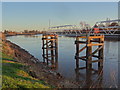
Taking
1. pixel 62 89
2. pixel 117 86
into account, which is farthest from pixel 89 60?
pixel 62 89

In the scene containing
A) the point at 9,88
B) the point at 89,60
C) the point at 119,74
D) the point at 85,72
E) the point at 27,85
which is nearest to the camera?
the point at 9,88

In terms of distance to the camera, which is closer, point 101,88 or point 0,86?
point 0,86

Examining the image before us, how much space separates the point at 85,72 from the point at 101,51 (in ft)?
9.55

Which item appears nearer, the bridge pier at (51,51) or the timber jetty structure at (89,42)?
the timber jetty structure at (89,42)

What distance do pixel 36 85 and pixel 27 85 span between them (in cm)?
39

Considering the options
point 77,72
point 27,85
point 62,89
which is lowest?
point 77,72

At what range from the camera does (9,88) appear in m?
4.93

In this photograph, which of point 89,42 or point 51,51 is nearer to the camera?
A: point 89,42

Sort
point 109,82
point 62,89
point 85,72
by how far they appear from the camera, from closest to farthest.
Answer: point 62,89, point 109,82, point 85,72

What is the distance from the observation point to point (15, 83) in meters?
5.27

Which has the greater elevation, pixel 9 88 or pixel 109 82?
pixel 9 88

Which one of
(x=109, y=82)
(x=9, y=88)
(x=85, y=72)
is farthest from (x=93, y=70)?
(x=9, y=88)

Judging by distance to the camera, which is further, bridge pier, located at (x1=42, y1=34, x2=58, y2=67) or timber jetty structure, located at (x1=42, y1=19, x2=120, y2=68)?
bridge pier, located at (x1=42, y1=34, x2=58, y2=67)

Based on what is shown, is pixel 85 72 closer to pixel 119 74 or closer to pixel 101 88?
pixel 119 74
